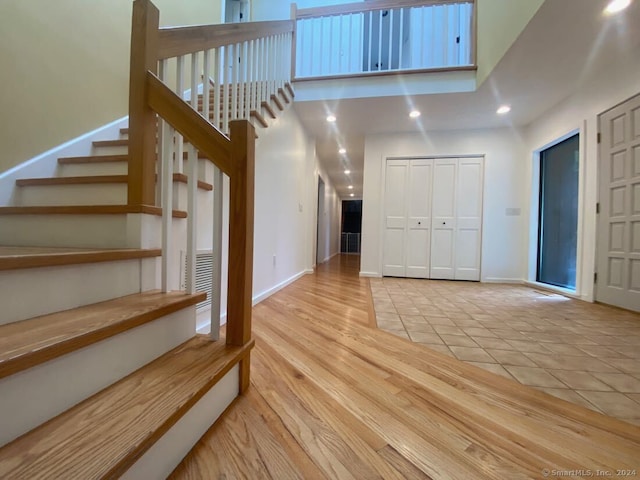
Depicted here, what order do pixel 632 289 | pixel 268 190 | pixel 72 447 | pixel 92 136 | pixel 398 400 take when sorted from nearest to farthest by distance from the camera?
pixel 72 447, pixel 398 400, pixel 92 136, pixel 632 289, pixel 268 190

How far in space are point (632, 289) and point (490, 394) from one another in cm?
236

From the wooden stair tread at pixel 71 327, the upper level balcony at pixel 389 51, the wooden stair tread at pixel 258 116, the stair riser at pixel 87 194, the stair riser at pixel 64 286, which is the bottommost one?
the wooden stair tread at pixel 71 327

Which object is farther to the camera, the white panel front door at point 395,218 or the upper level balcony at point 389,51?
the white panel front door at point 395,218

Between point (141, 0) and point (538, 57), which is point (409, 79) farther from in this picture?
point (141, 0)

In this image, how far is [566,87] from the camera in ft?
8.84

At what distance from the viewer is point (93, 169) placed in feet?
5.23

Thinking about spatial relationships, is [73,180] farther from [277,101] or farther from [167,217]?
[277,101]

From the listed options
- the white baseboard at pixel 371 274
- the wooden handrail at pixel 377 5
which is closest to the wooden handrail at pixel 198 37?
the wooden handrail at pixel 377 5

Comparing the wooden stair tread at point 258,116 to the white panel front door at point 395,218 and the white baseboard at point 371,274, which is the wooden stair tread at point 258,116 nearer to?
the white panel front door at point 395,218

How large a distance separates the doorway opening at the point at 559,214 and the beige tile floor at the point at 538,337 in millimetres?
503

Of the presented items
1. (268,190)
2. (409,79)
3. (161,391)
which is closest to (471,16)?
(409,79)

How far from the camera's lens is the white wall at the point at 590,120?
2250 millimetres

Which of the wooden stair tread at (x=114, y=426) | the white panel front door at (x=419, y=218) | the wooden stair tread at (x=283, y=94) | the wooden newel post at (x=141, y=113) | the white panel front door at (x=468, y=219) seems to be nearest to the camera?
the wooden stair tread at (x=114, y=426)

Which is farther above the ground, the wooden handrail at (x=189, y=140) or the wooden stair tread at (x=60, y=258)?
the wooden handrail at (x=189, y=140)
